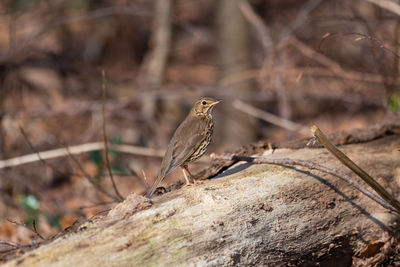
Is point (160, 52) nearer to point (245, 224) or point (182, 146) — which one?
point (182, 146)

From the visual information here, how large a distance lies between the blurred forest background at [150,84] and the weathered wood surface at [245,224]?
1.58 meters

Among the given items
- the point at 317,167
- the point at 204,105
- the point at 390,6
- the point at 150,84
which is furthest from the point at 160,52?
the point at 317,167

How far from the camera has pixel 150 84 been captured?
8727mm

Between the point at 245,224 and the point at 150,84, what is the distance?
6166mm

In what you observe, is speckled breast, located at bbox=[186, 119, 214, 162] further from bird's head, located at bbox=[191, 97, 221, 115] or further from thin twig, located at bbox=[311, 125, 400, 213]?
thin twig, located at bbox=[311, 125, 400, 213]

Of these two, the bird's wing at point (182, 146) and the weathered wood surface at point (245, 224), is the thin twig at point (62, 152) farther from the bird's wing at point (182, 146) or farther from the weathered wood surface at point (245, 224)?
the weathered wood surface at point (245, 224)

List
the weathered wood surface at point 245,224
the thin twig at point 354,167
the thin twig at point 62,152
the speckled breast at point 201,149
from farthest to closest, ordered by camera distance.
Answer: the thin twig at point 62,152 < the speckled breast at point 201,149 < the thin twig at point 354,167 < the weathered wood surface at point 245,224

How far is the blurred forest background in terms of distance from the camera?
6.16 metres

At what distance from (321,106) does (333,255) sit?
804cm

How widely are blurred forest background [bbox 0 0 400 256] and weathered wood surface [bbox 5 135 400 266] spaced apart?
5.18ft

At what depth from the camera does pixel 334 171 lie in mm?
3084

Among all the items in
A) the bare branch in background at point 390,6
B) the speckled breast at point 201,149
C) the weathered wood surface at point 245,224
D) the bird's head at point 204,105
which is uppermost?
the bare branch in background at point 390,6

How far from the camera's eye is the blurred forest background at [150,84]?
6.16 m

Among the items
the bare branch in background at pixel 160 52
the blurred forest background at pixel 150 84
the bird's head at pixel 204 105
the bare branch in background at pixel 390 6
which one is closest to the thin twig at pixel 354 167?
the bird's head at pixel 204 105
